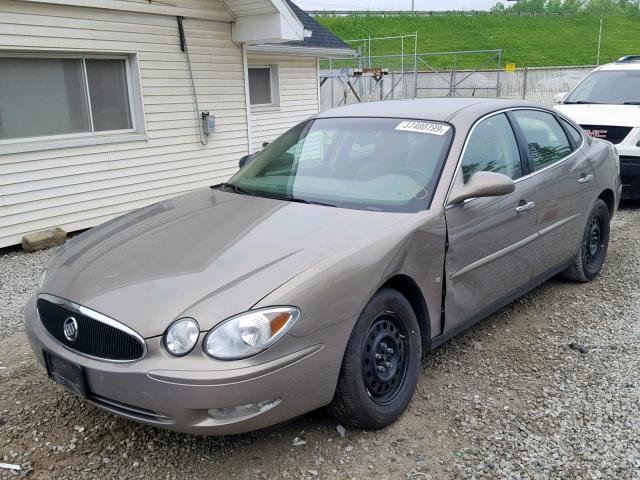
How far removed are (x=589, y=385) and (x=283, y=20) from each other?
6810 millimetres

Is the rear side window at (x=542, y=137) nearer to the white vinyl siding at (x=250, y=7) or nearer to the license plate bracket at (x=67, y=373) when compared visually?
the license plate bracket at (x=67, y=373)

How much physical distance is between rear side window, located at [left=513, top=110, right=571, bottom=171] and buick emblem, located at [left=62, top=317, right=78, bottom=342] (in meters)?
3.19

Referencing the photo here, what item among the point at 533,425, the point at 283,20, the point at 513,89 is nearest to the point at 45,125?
the point at 283,20

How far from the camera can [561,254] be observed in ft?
15.2

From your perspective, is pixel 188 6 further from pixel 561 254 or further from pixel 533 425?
pixel 533 425

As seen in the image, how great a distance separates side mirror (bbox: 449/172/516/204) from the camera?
11.0 feet

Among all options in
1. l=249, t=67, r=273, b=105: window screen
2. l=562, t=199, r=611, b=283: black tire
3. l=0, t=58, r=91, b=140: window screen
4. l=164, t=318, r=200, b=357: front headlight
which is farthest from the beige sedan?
l=249, t=67, r=273, b=105: window screen

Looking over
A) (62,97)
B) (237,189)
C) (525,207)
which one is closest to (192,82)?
(62,97)

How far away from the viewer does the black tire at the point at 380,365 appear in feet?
9.20

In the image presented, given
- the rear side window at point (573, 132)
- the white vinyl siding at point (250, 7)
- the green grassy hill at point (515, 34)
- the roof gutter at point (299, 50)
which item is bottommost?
the rear side window at point (573, 132)

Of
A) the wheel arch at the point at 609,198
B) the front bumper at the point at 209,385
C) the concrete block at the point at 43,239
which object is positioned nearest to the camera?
the front bumper at the point at 209,385

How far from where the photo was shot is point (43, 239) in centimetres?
678

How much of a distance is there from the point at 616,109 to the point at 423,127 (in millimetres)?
6148

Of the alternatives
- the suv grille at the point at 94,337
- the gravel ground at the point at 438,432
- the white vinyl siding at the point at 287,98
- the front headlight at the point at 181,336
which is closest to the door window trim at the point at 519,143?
the gravel ground at the point at 438,432
